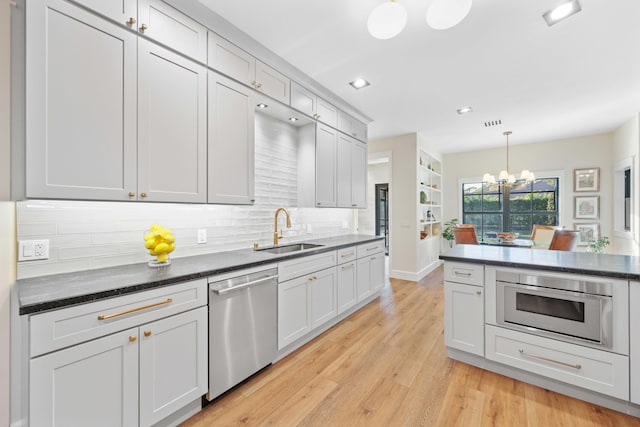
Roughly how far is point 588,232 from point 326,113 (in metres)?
5.68

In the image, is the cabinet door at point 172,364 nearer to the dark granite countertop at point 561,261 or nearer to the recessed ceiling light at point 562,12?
the dark granite countertop at point 561,261

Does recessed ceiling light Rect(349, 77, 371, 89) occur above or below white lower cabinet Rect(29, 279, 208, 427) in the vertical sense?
above

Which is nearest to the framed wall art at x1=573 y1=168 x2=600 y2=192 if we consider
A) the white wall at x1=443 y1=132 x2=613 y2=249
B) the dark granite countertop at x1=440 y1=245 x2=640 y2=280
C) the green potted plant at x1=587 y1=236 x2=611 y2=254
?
the white wall at x1=443 y1=132 x2=613 y2=249

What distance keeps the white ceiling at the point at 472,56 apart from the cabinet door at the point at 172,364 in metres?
2.15

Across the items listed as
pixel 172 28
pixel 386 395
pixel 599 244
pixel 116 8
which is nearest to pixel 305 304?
pixel 386 395

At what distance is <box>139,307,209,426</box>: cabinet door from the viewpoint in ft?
4.81

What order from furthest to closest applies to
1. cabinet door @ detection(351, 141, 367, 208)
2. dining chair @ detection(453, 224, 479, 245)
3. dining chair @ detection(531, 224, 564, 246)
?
1. dining chair @ detection(531, 224, 564, 246)
2. dining chair @ detection(453, 224, 479, 245)
3. cabinet door @ detection(351, 141, 367, 208)

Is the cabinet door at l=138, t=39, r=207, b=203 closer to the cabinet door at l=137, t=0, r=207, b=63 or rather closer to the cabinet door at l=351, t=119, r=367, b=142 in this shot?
the cabinet door at l=137, t=0, r=207, b=63

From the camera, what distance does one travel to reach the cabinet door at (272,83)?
7.97ft

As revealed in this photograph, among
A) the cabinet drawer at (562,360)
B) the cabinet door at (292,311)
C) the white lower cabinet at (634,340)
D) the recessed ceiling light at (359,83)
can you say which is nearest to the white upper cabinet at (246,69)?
the recessed ceiling light at (359,83)

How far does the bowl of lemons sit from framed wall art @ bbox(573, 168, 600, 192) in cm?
709

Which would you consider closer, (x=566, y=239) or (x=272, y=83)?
(x=272, y=83)

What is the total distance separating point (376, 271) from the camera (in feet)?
12.6

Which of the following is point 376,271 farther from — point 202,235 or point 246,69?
point 246,69
